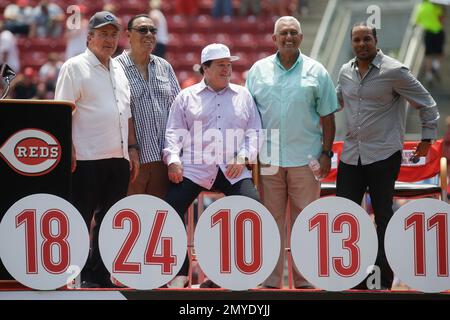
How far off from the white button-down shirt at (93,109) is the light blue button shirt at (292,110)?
36.5 inches

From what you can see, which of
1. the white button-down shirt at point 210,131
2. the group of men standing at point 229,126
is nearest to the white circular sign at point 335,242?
the group of men standing at point 229,126

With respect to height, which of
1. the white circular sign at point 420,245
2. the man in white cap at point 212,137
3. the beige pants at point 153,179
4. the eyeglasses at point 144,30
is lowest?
the white circular sign at point 420,245

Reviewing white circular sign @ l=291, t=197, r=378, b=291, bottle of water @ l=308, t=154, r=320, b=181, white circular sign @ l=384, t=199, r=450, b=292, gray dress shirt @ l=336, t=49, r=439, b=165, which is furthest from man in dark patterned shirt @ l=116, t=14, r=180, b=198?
white circular sign @ l=384, t=199, r=450, b=292

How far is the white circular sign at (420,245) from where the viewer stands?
668 cm

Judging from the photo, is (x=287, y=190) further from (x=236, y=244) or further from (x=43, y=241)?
(x=43, y=241)

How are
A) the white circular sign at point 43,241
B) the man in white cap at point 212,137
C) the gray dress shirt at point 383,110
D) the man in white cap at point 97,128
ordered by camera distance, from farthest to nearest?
the gray dress shirt at point 383,110
the man in white cap at point 212,137
the man in white cap at point 97,128
the white circular sign at point 43,241

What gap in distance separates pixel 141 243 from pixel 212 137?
1.10 metres

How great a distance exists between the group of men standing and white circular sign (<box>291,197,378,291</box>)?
46 cm

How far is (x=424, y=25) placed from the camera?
15.1 m

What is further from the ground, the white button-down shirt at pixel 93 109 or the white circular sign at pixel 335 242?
the white button-down shirt at pixel 93 109

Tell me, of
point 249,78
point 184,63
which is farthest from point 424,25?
point 249,78

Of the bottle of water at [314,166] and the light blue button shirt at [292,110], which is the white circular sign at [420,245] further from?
the light blue button shirt at [292,110]

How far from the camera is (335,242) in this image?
6684mm
